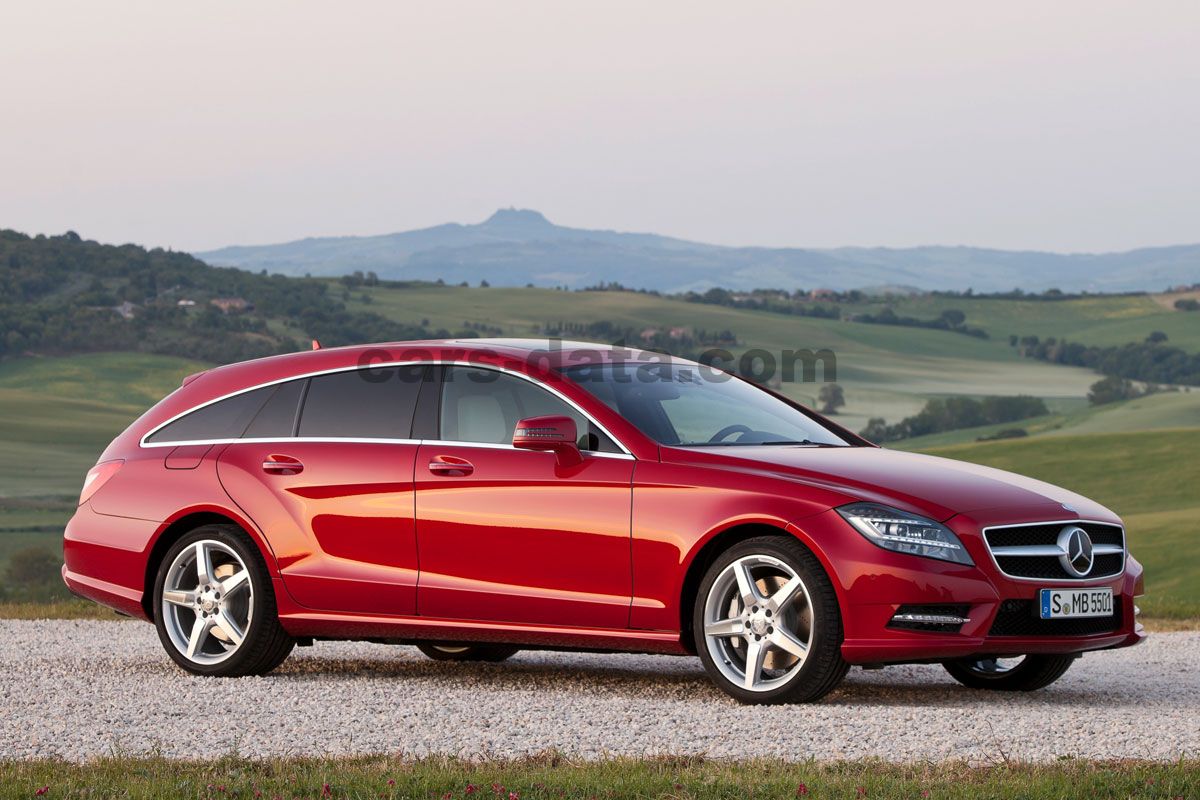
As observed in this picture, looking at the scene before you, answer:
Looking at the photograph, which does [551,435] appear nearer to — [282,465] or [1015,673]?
[282,465]

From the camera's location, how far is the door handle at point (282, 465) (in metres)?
8.87

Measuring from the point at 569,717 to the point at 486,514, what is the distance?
1.30 metres

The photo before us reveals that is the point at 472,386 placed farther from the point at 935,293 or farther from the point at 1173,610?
the point at 935,293

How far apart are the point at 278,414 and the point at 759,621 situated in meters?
3.10

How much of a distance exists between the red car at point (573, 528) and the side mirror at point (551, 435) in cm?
2

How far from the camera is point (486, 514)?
26.9 feet

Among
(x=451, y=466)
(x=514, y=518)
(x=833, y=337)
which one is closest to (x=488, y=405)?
(x=451, y=466)

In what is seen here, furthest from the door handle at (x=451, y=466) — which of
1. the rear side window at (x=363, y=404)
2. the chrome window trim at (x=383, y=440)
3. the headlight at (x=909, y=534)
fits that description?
the headlight at (x=909, y=534)

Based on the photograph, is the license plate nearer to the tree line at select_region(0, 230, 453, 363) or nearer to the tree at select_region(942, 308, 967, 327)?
the tree line at select_region(0, 230, 453, 363)

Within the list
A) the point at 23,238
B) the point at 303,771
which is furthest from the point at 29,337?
the point at 303,771

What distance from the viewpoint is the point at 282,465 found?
8906 millimetres

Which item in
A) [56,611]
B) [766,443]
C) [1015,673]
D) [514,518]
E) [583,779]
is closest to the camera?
[583,779]

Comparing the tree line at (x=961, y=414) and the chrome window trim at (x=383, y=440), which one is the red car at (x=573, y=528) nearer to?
the chrome window trim at (x=383, y=440)

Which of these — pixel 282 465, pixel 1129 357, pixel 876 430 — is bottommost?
pixel 876 430
